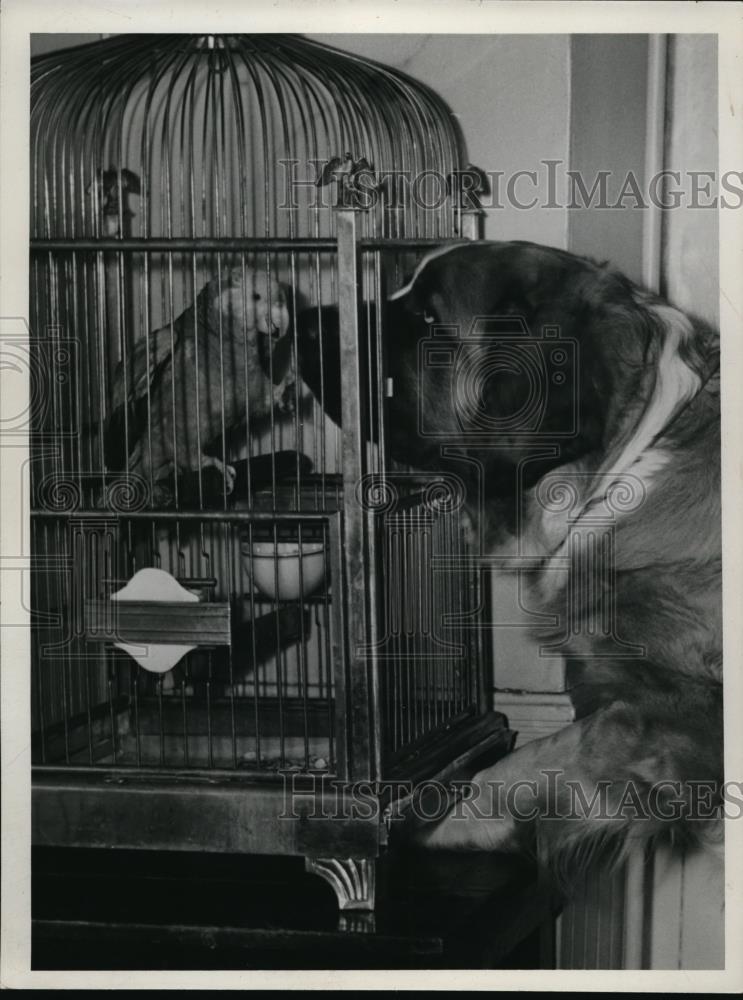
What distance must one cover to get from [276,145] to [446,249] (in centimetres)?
49

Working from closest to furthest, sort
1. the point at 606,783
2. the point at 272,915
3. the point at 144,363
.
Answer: the point at 272,915, the point at 606,783, the point at 144,363

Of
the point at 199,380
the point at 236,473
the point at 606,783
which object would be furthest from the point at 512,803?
the point at 199,380

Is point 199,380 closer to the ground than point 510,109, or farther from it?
closer to the ground

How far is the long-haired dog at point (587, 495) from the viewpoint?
67.2 inches

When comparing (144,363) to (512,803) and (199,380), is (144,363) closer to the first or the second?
(199,380)

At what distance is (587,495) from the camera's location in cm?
179

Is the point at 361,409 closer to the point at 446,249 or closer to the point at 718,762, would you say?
the point at 446,249

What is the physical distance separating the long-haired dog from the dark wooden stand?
3.5 inches

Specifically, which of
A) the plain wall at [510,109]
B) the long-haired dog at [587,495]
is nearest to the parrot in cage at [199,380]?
the long-haired dog at [587,495]

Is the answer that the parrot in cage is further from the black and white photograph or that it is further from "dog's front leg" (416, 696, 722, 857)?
"dog's front leg" (416, 696, 722, 857)

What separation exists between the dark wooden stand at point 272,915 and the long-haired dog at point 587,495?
0.09 m

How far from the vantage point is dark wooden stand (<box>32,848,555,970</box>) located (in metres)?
1.50

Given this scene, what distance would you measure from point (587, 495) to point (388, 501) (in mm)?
351

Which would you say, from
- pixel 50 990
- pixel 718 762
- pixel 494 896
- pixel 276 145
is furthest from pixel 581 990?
pixel 276 145
